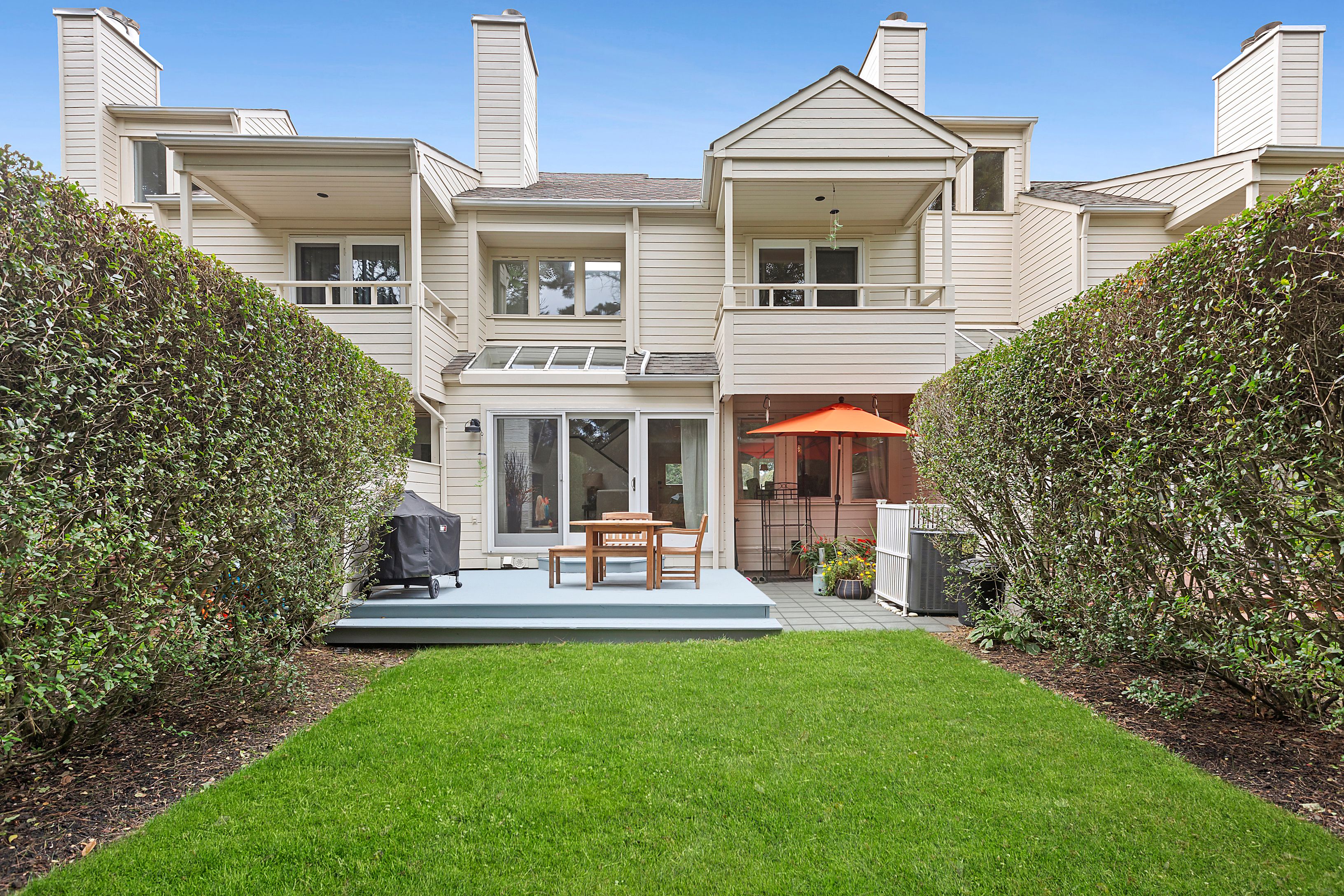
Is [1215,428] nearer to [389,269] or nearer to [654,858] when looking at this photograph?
[654,858]

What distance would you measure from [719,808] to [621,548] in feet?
14.3

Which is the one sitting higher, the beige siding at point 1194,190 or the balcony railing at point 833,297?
the beige siding at point 1194,190

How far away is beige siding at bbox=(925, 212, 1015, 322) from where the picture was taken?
11.5 metres

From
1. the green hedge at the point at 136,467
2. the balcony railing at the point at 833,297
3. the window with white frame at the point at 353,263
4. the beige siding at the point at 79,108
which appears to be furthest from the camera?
the beige siding at the point at 79,108

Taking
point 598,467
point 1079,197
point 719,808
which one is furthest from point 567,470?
point 1079,197

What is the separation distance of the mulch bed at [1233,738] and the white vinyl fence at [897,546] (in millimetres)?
2186

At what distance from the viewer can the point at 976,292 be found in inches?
455

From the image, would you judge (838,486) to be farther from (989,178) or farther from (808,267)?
(989,178)

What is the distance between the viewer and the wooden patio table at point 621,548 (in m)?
6.95

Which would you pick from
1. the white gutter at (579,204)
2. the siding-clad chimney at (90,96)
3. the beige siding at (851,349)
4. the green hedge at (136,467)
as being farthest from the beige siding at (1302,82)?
→ the siding-clad chimney at (90,96)

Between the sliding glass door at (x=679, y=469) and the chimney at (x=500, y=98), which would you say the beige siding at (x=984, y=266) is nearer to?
the sliding glass door at (x=679, y=469)

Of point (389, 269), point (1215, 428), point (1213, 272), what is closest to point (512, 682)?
point (1215, 428)

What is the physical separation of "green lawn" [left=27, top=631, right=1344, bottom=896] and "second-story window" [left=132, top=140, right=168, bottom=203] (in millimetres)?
12285

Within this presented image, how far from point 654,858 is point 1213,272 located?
133 inches
